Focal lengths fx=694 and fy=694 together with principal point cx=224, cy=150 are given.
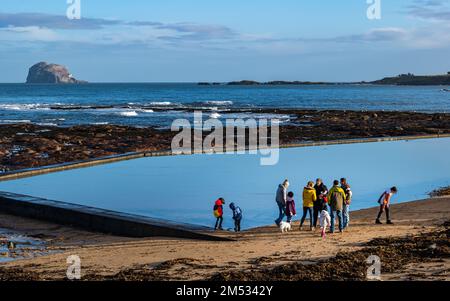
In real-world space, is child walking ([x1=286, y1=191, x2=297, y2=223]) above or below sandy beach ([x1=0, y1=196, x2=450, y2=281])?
above

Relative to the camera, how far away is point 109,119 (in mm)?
60562

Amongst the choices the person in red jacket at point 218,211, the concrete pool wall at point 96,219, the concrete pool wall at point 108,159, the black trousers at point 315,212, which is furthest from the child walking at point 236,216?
the concrete pool wall at point 108,159

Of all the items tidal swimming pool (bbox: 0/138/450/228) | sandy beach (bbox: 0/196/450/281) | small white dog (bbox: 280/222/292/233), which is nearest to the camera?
sandy beach (bbox: 0/196/450/281)

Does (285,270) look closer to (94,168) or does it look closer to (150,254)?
(150,254)

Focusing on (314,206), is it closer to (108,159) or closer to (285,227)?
(285,227)

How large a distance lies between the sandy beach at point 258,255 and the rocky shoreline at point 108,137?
42.3ft

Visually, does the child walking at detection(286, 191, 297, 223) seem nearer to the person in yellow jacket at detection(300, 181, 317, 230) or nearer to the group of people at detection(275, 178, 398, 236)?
the group of people at detection(275, 178, 398, 236)

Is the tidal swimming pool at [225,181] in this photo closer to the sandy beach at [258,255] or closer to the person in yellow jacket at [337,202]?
the person in yellow jacket at [337,202]

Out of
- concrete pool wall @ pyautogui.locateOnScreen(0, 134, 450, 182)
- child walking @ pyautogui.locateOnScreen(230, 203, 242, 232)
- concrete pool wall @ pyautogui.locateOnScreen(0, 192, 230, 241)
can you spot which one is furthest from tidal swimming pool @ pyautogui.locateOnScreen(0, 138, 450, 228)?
concrete pool wall @ pyautogui.locateOnScreen(0, 192, 230, 241)

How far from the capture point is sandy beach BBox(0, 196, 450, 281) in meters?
11.6

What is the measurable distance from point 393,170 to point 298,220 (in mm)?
9901

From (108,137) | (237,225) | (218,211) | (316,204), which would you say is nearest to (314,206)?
(316,204)

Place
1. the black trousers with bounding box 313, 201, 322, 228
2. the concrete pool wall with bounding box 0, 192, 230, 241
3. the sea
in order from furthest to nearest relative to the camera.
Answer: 1. the sea
2. the black trousers with bounding box 313, 201, 322, 228
3. the concrete pool wall with bounding box 0, 192, 230, 241

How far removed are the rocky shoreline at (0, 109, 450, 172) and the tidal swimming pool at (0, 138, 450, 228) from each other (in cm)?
391
